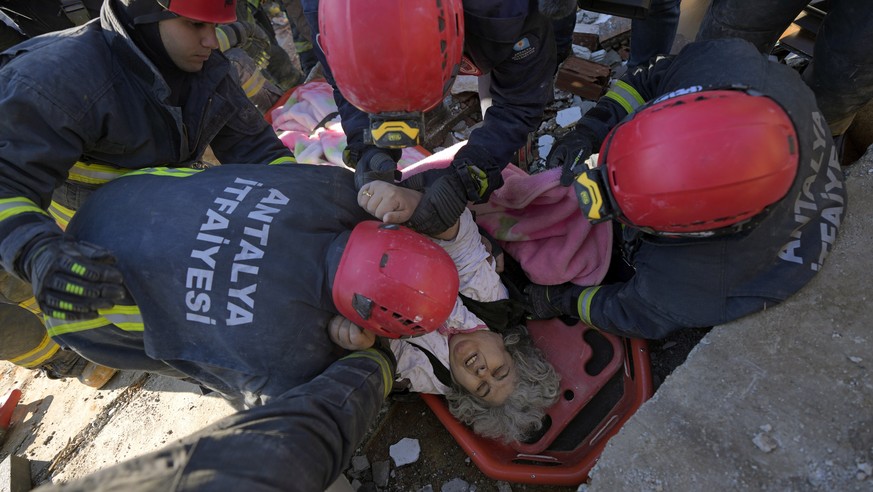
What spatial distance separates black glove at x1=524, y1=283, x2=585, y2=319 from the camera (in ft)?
8.31

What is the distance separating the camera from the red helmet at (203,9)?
202cm

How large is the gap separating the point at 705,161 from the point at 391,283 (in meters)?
1.10

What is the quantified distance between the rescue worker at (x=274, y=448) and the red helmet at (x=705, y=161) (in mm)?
1188

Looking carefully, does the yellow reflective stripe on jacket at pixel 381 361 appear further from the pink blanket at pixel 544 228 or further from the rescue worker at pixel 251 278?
the pink blanket at pixel 544 228

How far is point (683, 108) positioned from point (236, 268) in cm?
162

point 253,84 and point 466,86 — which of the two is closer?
point 253,84

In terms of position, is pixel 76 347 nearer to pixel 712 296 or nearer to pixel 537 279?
pixel 537 279

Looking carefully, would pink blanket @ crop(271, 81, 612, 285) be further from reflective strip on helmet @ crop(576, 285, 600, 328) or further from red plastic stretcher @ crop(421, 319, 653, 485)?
red plastic stretcher @ crop(421, 319, 653, 485)

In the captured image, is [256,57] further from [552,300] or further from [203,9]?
[552,300]

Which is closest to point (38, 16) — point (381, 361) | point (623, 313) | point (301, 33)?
point (301, 33)

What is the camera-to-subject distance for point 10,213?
5.64 ft

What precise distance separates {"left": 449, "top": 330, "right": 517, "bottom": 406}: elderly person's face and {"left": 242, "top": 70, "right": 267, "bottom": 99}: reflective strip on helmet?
2707mm

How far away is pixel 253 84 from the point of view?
12.9 ft

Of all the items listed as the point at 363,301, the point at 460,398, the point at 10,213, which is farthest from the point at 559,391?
the point at 10,213
